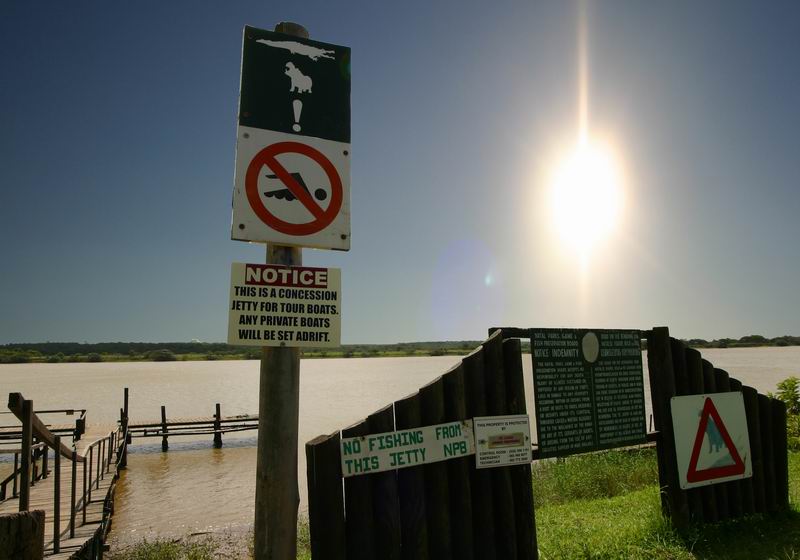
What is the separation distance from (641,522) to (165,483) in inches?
845

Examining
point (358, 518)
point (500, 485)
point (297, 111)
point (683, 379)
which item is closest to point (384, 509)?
point (358, 518)

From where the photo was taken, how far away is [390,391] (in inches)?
2857

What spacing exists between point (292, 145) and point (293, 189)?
0.28 metres

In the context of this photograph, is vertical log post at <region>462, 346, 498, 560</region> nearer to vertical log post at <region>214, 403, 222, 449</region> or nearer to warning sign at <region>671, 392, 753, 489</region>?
warning sign at <region>671, 392, 753, 489</region>

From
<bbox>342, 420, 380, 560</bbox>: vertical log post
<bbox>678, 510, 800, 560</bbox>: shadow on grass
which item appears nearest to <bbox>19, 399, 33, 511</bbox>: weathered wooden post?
<bbox>342, 420, 380, 560</bbox>: vertical log post

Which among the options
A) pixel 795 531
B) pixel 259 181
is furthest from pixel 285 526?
pixel 795 531

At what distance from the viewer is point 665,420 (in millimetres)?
5969

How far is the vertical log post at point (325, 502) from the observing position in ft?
11.6

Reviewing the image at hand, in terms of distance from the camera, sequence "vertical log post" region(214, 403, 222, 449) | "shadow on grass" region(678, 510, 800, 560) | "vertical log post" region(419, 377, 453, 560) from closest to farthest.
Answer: "vertical log post" region(419, 377, 453, 560) → "shadow on grass" region(678, 510, 800, 560) → "vertical log post" region(214, 403, 222, 449)

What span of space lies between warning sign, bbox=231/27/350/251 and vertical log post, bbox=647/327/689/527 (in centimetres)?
445

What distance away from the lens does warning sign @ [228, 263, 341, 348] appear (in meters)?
2.94

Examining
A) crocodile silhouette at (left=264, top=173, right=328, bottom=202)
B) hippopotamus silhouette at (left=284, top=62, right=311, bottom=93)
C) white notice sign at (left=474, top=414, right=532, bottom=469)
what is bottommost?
white notice sign at (left=474, top=414, right=532, bottom=469)

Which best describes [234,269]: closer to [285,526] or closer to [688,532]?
[285,526]

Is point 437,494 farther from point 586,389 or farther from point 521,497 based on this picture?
point 586,389
